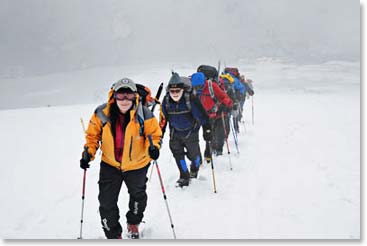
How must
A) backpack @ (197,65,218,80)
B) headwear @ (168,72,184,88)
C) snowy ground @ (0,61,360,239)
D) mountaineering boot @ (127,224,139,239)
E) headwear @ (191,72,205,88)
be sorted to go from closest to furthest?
mountaineering boot @ (127,224,139,239) → snowy ground @ (0,61,360,239) → headwear @ (168,72,184,88) → headwear @ (191,72,205,88) → backpack @ (197,65,218,80)

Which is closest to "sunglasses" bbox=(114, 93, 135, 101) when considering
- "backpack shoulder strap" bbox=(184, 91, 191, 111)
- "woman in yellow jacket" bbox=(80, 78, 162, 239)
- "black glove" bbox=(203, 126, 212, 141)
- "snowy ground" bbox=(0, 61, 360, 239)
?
"woman in yellow jacket" bbox=(80, 78, 162, 239)

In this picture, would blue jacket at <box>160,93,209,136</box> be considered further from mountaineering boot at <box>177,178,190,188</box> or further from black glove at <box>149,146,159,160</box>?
black glove at <box>149,146,159,160</box>

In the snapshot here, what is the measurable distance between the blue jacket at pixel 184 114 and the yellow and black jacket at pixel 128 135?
1647 mm

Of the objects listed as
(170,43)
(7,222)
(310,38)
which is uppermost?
(170,43)

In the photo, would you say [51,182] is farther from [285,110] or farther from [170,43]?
[170,43]

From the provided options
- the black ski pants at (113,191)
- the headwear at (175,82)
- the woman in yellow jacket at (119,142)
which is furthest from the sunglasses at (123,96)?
the headwear at (175,82)

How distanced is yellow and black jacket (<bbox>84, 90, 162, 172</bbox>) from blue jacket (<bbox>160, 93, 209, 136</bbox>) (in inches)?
64.9

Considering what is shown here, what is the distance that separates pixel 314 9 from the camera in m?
15.1

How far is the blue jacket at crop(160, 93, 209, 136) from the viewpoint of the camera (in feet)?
16.8

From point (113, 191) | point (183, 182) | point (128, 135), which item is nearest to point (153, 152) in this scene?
point (128, 135)

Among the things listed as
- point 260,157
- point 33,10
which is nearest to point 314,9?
point 260,157

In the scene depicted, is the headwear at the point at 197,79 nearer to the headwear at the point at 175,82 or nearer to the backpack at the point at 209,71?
the backpack at the point at 209,71

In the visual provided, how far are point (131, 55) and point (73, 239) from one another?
118123 mm

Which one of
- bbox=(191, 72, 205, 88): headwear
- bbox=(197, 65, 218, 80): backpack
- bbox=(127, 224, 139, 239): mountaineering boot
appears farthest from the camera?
bbox=(197, 65, 218, 80): backpack
